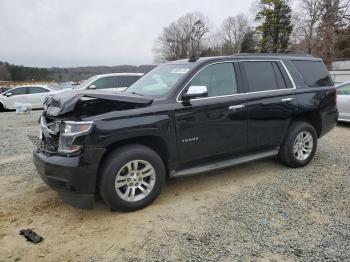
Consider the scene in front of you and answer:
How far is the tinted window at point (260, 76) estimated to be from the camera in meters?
4.74

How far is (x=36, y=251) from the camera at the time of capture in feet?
9.91

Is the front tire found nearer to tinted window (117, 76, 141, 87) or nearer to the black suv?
the black suv

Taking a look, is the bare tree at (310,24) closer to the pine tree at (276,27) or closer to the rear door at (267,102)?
the pine tree at (276,27)

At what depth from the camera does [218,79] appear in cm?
449

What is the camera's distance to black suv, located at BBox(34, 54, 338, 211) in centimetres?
345

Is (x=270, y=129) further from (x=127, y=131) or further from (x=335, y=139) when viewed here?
(x=335, y=139)

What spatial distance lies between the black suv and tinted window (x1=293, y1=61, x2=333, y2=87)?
0.02 meters

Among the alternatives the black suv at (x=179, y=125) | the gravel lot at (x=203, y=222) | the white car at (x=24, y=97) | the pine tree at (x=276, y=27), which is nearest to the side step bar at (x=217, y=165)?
the black suv at (x=179, y=125)

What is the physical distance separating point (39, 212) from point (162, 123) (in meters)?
1.86

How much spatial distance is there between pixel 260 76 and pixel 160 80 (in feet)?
5.18

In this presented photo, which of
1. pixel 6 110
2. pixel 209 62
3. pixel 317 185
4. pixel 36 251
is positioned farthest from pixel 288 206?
pixel 6 110

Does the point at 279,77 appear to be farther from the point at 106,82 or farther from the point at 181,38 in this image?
the point at 181,38

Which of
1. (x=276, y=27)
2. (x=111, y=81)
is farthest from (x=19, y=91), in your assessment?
(x=276, y=27)

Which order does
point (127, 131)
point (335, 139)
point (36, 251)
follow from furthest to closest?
point (335, 139) → point (127, 131) → point (36, 251)
